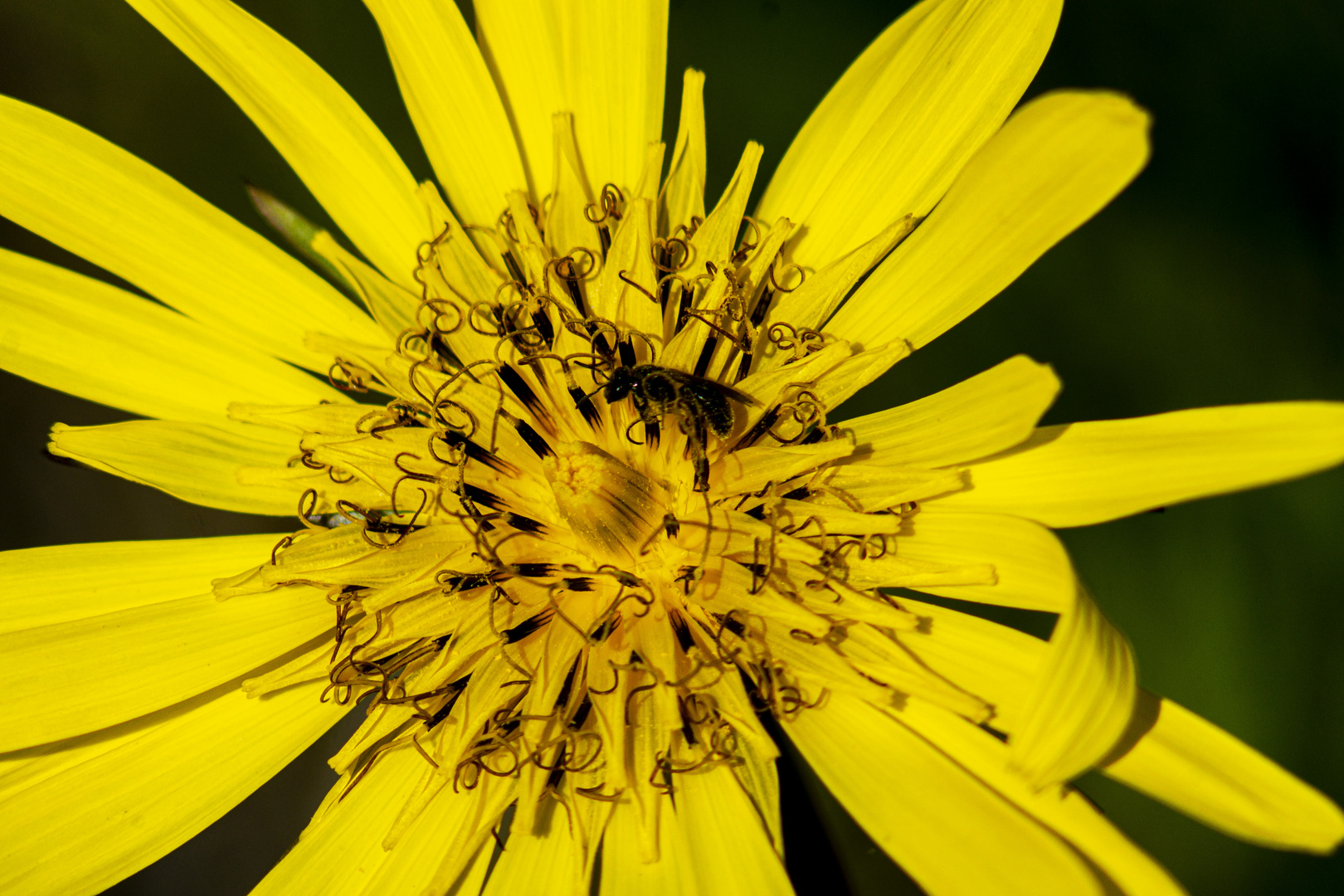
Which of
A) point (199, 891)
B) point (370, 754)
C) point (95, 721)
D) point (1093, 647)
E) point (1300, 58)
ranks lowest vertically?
point (199, 891)

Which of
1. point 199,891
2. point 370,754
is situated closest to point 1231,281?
point 370,754

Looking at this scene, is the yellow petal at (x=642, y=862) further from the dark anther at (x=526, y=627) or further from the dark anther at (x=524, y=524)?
the dark anther at (x=524, y=524)

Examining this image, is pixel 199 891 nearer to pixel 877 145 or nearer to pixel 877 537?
pixel 877 537

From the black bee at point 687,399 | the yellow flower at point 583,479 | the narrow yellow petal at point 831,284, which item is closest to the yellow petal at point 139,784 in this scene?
the yellow flower at point 583,479

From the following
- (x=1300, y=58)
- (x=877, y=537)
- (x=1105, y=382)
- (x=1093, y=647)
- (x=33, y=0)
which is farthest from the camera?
(x=33, y=0)

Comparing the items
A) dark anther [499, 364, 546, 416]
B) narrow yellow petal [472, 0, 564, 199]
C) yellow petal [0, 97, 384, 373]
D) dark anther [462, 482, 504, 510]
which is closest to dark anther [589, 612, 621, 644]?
dark anther [462, 482, 504, 510]

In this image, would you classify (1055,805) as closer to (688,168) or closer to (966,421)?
(966,421)

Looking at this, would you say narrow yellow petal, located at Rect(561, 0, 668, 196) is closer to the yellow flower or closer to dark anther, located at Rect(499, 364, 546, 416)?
the yellow flower
